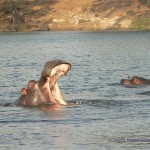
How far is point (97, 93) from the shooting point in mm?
22109

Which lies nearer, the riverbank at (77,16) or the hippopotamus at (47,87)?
the hippopotamus at (47,87)

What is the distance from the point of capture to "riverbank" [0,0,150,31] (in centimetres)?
7431

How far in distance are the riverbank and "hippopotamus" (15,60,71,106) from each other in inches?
2240

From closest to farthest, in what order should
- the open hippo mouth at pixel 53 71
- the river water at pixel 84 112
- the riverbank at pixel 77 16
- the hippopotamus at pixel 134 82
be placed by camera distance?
the river water at pixel 84 112, the open hippo mouth at pixel 53 71, the hippopotamus at pixel 134 82, the riverbank at pixel 77 16

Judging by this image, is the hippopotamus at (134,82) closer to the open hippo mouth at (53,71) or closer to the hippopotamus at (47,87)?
the hippopotamus at (47,87)

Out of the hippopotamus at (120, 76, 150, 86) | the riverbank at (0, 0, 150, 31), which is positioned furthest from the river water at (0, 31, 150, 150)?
the riverbank at (0, 0, 150, 31)

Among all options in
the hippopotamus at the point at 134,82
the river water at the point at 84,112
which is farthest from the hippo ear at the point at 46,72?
the hippopotamus at the point at 134,82

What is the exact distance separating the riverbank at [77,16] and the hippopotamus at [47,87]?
56907mm

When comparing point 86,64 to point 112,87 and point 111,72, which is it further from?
point 112,87

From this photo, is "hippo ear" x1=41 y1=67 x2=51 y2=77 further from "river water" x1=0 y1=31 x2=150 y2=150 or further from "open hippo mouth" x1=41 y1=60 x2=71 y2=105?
"river water" x1=0 y1=31 x2=150 y2=150

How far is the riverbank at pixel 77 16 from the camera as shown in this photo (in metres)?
74.3

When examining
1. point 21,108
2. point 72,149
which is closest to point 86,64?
point 21,108

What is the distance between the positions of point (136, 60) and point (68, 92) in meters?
16.9

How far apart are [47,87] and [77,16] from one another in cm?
6038
